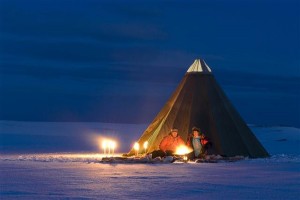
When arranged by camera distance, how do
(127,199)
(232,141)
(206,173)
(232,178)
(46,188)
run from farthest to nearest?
1. (232,141)
2. (206,173)
3. (232,178)
4. (46,188)
5. (127,199)

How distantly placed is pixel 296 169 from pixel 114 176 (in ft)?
16.3

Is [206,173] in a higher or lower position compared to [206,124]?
lower

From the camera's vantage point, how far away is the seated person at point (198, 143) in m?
19.9

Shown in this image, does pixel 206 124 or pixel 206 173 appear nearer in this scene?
pixel 206 173

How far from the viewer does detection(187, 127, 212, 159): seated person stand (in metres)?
19.9

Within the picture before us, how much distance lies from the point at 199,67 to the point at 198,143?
10.3ft

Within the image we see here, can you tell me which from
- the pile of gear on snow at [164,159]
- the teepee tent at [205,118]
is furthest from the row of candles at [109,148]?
the teepee tent at [205,118]

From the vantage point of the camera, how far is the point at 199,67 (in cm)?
2212

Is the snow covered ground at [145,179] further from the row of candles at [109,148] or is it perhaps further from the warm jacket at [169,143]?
the warm jacket at [169,143]

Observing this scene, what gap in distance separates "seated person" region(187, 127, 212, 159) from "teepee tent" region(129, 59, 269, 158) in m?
0.50

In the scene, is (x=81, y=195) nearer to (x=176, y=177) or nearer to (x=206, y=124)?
(x=176, y=177)

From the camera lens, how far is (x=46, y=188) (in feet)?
40.0

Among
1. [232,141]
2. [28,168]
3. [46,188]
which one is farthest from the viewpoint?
[232,141]

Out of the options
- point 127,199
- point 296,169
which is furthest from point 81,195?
point 296,169
